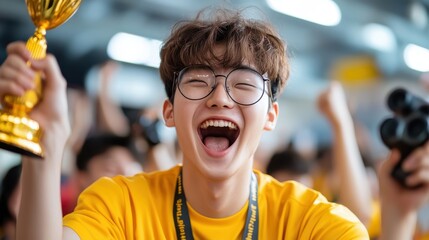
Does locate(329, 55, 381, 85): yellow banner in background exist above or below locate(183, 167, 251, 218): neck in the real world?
above

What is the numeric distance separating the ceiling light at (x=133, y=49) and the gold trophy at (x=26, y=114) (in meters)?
8.84

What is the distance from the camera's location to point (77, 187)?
12.7 feet

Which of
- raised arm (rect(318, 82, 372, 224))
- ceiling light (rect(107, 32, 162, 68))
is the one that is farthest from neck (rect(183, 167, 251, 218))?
ceiling light (rect(107, 32, 162, 68))

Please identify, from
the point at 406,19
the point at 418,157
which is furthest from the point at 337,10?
the point at 418,157

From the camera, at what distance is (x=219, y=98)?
1939mm

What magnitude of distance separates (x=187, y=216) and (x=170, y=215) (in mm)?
53

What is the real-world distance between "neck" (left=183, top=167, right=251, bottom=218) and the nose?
245 mm

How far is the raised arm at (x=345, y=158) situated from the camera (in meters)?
2.88

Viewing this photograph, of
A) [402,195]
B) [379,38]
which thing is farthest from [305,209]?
[379,38]

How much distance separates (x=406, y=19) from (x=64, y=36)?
4904 millimetres

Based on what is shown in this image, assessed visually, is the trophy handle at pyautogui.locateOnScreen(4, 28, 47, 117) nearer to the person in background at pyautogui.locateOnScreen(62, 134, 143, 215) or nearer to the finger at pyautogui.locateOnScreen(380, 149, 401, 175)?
the finger at pyautogui.locateOnScreen(380, 149, 401, 175)

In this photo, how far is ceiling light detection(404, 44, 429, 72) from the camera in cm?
1073

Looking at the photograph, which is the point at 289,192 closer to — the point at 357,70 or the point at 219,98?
the point at 219,98

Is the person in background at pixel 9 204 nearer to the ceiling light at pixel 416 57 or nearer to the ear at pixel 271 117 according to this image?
the ear at pixel 271 117
